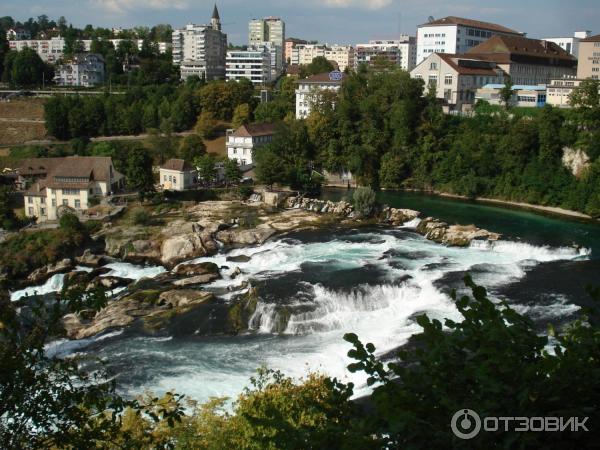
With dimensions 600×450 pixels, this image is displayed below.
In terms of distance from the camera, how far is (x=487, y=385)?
4758mm

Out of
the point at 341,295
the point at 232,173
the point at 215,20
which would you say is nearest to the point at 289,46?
the point at 215,20

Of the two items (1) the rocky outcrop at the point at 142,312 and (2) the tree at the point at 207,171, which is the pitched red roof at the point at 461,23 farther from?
(1) the rocky outcrop at the point at 142,312

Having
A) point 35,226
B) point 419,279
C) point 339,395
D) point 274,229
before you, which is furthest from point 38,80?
point 339,395

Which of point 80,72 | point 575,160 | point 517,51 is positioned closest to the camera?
point 575,160

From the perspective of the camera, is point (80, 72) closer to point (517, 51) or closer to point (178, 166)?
point (178, 166)

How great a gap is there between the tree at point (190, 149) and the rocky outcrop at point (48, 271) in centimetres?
2568

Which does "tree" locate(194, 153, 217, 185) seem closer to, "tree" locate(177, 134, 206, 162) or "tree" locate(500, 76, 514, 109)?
"tree" locate(177, 134, 206, 162)

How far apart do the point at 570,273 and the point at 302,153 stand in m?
29.0

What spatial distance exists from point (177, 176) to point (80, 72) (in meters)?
54.3

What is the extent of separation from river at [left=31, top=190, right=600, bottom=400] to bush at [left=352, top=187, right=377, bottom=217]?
3202 millimetres

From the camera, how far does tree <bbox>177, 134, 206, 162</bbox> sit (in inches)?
2180

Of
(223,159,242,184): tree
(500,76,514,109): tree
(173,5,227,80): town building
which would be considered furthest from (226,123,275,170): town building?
(173,5,227,80): town building

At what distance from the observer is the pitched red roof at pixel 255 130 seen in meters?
54.3

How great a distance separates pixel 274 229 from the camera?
3478cm
